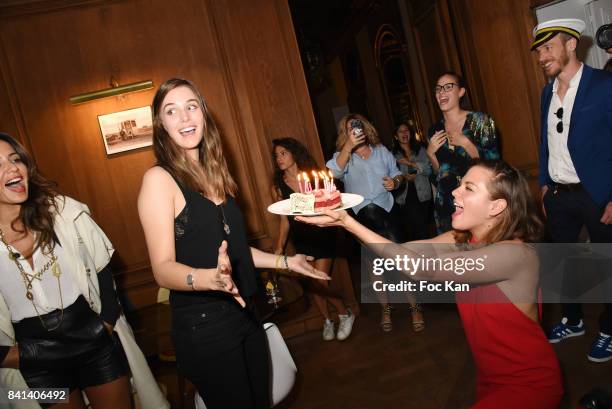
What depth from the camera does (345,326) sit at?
432 cm

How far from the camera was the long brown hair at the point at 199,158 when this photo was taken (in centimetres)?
182

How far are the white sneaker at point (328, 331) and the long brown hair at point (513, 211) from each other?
2.62 m

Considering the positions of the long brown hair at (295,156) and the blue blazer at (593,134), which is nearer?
the blue blazer at (593,134)

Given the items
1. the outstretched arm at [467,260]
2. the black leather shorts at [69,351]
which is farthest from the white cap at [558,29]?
the black leather shorts at [69,351]

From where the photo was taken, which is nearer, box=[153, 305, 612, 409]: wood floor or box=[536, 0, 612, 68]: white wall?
box=[153, 305, 612, 409]: wood floor

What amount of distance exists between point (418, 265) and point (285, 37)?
305cm

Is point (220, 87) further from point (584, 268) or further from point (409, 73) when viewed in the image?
point (409, 73)

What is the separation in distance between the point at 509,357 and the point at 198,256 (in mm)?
1277

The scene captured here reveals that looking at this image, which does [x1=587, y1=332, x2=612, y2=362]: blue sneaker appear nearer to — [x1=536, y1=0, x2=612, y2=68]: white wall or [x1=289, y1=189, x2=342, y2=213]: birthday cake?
[x1=289, y1=189, x2=342, y2=213]: birthday cake

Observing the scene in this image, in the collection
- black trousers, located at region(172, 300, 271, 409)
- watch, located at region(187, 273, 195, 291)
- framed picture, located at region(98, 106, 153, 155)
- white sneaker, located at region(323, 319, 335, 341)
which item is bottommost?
white sneaker, located at region(323, 319, 335, 341)

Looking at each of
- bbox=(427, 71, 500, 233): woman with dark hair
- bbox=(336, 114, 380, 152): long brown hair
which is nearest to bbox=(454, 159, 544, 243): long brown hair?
bbox=(427, 71, 500, 233): woman with dark hair

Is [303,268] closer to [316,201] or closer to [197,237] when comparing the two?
[316,201]

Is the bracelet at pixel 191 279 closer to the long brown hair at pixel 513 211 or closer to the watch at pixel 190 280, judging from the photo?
the watch at pixel 190 280

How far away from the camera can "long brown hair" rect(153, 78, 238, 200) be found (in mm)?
1819
